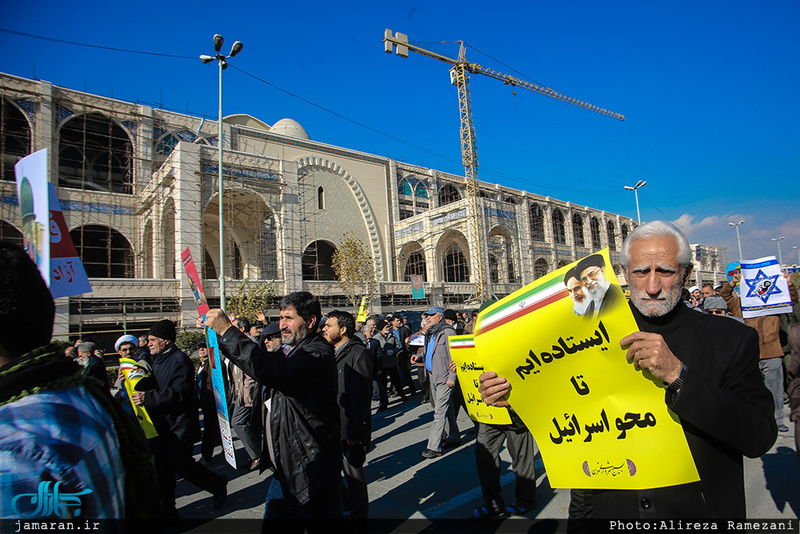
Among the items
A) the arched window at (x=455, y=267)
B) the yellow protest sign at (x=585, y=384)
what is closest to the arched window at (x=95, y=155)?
the arched window at (x=455, y=267)

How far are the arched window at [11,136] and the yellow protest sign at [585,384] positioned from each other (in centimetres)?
2837

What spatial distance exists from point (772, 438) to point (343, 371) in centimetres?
351

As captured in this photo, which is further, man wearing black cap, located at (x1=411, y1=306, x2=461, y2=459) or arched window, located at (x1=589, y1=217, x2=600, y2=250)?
arched window, located at (x1=589, y1=217, x2=600, y2=250)

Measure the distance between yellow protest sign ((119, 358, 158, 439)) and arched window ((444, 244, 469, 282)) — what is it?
37.4 meters

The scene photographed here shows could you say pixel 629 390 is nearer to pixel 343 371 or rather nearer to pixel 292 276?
pixel 343 371

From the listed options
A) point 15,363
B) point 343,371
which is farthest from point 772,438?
point 343,371

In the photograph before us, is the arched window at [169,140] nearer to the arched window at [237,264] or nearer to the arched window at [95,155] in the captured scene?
the arched window at [95,155]

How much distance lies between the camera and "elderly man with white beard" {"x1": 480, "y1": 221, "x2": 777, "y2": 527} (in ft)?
4.56

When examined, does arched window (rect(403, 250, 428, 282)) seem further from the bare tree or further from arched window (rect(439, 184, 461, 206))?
the bare tree

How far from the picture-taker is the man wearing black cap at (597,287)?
143cm

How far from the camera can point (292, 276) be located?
27156mm

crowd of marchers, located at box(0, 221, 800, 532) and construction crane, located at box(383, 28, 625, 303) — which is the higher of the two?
construction crane, located at box(383, 28, 625, 303)

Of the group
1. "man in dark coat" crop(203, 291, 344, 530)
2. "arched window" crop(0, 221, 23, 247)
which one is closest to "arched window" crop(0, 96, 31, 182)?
"arched window" crop(0, 221, 23, 247)

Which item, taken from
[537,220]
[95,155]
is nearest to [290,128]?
[95,155]
